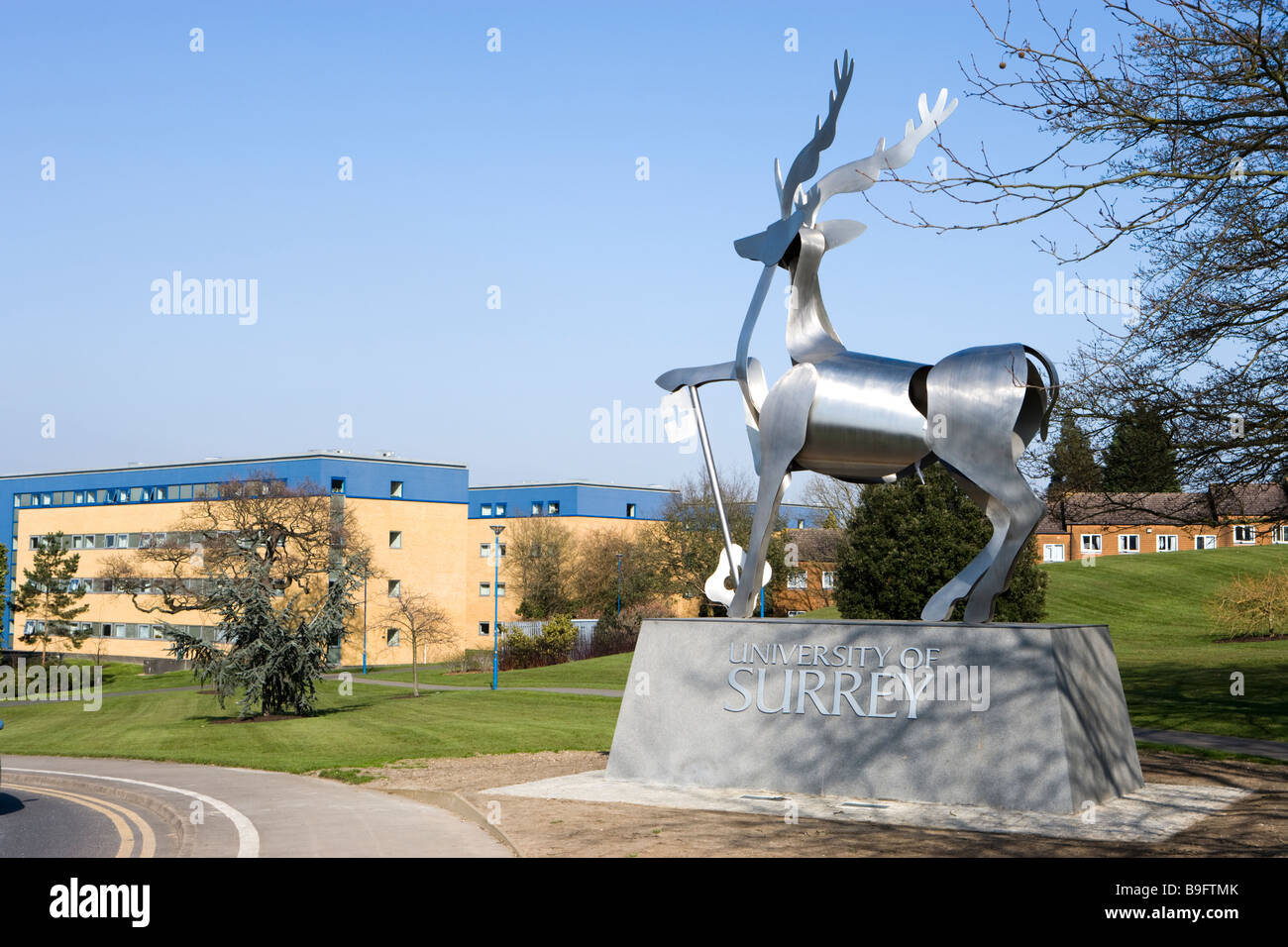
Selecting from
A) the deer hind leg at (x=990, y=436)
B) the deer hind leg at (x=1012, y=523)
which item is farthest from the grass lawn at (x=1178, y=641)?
the deer hind leg at (x=990, y=436)

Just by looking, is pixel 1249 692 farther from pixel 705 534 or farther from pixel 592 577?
pixel 592 577

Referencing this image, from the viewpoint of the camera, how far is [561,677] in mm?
40625

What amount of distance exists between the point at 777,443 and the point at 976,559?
8.65 feet

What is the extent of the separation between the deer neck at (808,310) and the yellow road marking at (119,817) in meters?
8.59

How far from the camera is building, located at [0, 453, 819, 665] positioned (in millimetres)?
62500

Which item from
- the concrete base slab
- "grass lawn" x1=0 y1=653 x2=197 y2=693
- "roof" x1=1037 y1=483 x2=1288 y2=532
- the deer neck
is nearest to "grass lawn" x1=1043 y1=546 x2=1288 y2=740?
"roof" x1=1037 y1=483 x2=1288 y2=532

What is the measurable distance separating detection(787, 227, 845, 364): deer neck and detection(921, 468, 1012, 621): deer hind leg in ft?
7.42

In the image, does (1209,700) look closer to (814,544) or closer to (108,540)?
(814,544)

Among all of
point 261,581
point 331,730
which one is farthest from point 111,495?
point 331,730

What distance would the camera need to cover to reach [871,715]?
12.4 metres

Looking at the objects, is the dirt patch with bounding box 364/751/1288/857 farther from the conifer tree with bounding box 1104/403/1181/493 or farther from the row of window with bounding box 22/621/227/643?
the row of window with bounding box 22/621/227/643

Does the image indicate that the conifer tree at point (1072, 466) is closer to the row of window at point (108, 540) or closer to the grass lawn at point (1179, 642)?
the grass lawn at point (1179, 642)

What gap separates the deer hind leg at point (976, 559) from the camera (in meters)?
12.2
